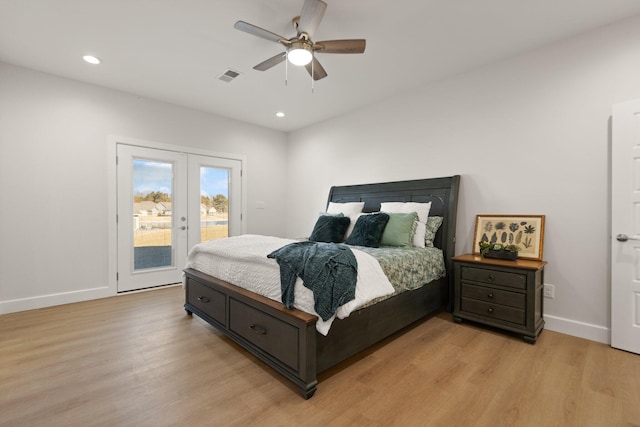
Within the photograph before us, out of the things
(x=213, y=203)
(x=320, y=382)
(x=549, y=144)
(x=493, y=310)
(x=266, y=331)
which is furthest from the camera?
(x=213, y=203)

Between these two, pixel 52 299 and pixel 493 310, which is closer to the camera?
pixel 493 310

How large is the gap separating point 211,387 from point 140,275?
293cm

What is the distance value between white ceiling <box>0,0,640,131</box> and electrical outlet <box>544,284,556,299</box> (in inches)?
92.8

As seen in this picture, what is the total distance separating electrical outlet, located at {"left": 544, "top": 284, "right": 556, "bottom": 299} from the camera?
2.74m

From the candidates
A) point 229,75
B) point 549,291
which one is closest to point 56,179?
point 229,75

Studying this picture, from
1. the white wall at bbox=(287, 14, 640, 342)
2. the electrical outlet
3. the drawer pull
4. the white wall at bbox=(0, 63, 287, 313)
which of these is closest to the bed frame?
the drawer pull

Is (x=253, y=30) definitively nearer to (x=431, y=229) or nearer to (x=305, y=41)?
(x=305, y=41)

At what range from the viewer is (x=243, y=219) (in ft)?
17.0

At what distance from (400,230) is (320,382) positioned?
1.78m

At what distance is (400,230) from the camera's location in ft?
10.3

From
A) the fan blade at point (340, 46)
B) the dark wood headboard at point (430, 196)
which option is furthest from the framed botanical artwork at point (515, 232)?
the fan blade at point (340, 46)

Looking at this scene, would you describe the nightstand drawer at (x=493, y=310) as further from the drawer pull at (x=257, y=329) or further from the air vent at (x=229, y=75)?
the air vent at (x=229, y=75)

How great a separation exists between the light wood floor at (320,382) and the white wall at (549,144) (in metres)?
0.62

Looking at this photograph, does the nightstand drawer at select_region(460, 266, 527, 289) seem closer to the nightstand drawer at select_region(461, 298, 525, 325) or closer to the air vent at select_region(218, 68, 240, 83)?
the nightstand drawer at select_region(461, 298, 525, 325)
